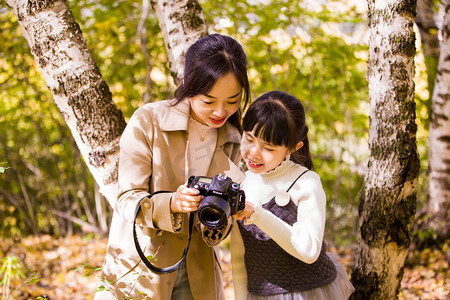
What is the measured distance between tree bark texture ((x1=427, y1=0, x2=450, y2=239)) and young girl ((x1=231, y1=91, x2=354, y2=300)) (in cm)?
261

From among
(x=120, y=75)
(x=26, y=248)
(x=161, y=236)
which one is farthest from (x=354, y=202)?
(x=26, y=248)

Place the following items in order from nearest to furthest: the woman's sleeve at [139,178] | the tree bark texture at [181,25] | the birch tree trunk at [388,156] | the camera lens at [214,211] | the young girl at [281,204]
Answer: the camera lens at [214,211], the woman's sleeve at [139,178], the young girl at [281,204], the birch tree trunk at [388,156], the tree bark texture at [181,25]

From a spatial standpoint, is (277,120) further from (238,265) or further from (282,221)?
(238,265)

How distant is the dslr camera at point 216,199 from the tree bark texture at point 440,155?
309cm

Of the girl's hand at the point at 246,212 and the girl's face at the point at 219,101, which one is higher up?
the girl's face at the point at 219,101

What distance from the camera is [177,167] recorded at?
1.79m

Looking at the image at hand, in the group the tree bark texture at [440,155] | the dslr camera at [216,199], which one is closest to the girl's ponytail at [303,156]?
the dslr camera at [216,199]

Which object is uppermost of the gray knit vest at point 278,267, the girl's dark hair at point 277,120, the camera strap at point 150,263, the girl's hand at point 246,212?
the girl's dark hair at point 277,120

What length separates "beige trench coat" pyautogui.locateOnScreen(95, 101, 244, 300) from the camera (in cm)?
166

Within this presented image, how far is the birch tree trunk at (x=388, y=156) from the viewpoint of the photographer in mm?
2027

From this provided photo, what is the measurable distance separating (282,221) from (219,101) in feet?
1.84

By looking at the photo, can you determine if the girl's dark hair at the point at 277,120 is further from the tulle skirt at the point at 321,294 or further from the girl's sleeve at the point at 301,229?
the tulle skirt at the point at 321,294

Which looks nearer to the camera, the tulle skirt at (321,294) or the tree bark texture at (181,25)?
the tulle skirt at (321,294)

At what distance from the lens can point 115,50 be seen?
491 cm
